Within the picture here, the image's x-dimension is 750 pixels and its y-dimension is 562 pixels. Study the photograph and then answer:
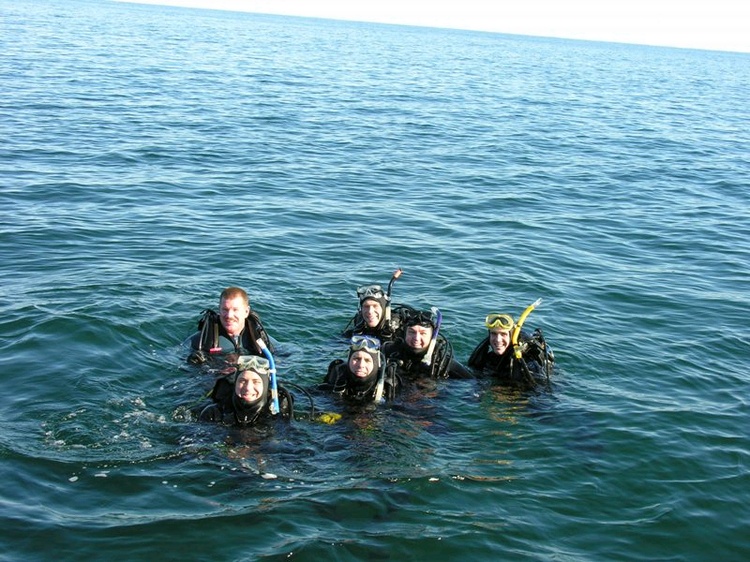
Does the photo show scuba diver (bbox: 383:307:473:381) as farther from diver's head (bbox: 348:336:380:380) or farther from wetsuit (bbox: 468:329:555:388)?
diver's head (bbox: 348:336:380:380)

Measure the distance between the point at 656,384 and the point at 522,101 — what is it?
31797mm

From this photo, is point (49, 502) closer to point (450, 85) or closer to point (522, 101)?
point (522, 101)

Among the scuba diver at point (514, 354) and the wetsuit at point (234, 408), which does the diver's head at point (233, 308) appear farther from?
the scuba diver at point (514, 354)

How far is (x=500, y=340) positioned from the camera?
30.9 feet

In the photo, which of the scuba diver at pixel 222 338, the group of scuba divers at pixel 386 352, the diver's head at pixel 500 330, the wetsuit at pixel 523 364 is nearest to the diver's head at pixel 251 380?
the group of scuba divers at pixel 386 352

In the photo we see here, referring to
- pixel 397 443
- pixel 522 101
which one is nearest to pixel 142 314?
pixel 397 443

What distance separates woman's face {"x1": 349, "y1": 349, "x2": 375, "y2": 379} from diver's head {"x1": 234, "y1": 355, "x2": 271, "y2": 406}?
3.33 feet

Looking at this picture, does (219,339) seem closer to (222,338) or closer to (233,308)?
(222,338)

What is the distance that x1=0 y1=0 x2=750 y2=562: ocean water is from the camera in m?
6.92

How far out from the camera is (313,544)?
6.50 meters

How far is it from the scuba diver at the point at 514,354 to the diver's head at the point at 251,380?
2.87 meters

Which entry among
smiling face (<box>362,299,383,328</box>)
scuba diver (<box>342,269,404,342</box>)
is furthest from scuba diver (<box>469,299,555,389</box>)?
smiling face (<box>362,299,383,328</box>)

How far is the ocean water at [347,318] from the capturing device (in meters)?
6.92

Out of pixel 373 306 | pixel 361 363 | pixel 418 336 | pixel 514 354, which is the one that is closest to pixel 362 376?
pixel 361 363
